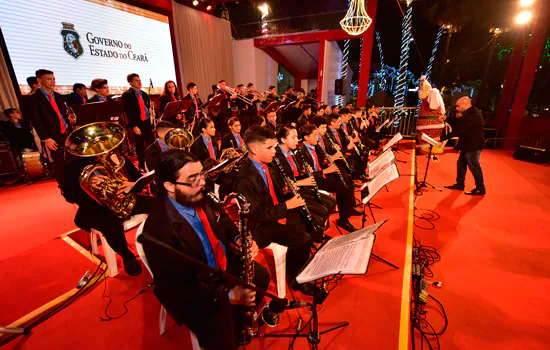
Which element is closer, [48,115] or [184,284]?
[184,284]

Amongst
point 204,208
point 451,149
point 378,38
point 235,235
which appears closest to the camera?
point 204,208

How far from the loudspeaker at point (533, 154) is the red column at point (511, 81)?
2.94 metres

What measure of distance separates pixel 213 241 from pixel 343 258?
36.5 inches

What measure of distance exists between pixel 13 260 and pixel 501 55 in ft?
68.8

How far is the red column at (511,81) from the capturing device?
9.30m

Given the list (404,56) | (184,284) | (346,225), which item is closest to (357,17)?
(346,225)

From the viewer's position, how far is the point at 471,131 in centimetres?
489

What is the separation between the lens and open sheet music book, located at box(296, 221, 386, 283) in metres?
1.40

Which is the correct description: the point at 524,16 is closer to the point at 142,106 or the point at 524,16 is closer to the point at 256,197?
the point at 256,197

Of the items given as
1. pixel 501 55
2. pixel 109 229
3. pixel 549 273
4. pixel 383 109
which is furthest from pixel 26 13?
pixel 501 55

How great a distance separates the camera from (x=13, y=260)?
3031 millimetres

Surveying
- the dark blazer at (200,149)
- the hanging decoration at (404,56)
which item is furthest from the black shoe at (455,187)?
the hanging decoration at (404,56)

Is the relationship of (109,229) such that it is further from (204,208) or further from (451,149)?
(451,149)

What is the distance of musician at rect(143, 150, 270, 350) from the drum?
5.97 metres
